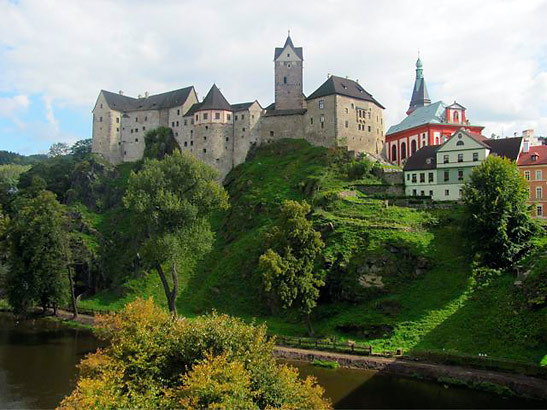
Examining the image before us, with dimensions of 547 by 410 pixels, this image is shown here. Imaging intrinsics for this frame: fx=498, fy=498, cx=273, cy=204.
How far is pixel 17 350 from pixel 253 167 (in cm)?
4056

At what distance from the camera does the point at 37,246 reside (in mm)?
52812

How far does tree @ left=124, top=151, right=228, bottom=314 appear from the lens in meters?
45.9

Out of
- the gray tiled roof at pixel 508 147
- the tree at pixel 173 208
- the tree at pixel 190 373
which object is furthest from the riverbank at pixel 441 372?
the gray tiled roof at pixel 508 147

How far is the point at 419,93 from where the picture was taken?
337 ft

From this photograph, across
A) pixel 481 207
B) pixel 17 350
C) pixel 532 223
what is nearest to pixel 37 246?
pixel 17 350

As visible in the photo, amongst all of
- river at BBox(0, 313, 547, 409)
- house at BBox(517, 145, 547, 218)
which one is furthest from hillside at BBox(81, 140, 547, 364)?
house at BBox(517, 145, 547, 218)

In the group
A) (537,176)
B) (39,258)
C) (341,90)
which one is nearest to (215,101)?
(341,90)

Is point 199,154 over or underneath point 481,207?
over

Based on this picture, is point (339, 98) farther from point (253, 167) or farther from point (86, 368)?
point (86, 368)

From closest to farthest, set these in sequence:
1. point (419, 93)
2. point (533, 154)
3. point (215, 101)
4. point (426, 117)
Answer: point (533, 154) < point (426, 117) < point (215, 101) < point (419, 93)

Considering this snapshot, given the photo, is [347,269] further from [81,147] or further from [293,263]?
[81,147]

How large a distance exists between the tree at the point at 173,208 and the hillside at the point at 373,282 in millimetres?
6491

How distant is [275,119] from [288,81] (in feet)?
23.4

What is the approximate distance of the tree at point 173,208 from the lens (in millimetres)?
45938
